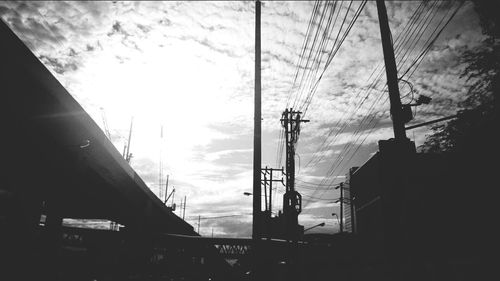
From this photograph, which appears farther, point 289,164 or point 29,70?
point 289,164

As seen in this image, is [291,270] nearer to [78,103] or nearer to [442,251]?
[442,251]

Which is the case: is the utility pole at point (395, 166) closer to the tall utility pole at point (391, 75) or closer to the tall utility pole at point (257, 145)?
the tall utility pole at point (391, 75)

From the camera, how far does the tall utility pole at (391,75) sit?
7492 mm

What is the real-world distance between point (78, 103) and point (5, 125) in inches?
47.0

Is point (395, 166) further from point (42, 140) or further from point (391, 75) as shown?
point (42, 140)

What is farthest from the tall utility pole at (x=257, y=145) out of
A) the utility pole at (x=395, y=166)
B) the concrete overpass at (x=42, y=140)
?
the concrete overpass at (x=42, y=140)

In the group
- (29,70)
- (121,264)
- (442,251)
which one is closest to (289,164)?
(442,251)

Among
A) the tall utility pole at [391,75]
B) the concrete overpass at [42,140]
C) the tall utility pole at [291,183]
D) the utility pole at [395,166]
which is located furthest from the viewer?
the tall utility pole at [291,183]

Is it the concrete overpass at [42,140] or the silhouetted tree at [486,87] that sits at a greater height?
the silhouetted tree at [486,87]

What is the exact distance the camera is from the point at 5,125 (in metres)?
4.37

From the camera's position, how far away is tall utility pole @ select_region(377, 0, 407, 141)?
7492mm

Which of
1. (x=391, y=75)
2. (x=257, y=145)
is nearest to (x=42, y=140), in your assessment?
(x=257, y=145)

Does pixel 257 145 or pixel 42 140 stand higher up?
pixel 257 145

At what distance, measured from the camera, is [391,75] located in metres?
7.92
